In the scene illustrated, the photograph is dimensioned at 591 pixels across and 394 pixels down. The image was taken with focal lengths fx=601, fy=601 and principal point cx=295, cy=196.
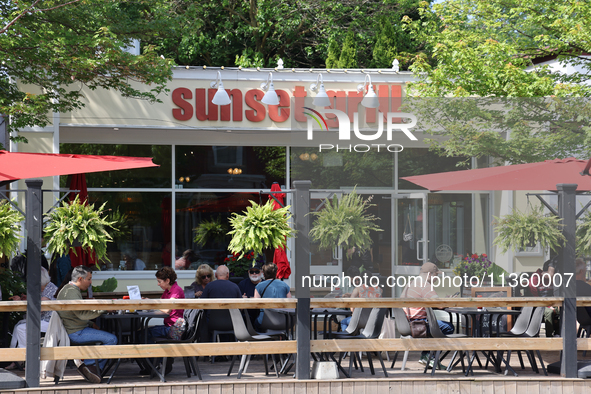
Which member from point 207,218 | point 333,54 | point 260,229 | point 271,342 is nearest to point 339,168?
point 260,229

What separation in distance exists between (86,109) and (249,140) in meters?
3.36

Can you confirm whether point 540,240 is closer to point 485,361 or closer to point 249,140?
point 485,361

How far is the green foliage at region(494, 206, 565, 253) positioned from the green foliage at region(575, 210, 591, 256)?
33 centimetres

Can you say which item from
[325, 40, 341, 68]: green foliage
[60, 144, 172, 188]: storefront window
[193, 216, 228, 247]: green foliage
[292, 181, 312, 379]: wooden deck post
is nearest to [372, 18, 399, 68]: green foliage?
[325, 40, 341, 68]: green foliage

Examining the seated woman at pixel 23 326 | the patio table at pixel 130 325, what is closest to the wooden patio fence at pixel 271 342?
the patio table at pixel 130 325

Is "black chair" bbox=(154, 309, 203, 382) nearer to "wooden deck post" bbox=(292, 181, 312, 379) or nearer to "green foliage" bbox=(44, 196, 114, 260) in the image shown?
"wooden deck post" bbox=(292, 181, 312, 379)

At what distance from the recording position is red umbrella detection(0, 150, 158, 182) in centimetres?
636

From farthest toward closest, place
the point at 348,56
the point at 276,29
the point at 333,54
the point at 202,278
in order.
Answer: the point at 276,29, the point at 333,54, the point at 348,56, the point at 202,278

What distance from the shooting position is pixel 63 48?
8.90m

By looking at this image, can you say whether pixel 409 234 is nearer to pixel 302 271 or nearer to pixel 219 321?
pixel 302 271

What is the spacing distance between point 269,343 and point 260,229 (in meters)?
1.15

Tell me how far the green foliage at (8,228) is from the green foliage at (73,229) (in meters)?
0.29

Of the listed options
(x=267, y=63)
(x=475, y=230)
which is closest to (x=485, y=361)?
(x=475, y=230)

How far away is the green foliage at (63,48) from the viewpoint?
8.73 metres
